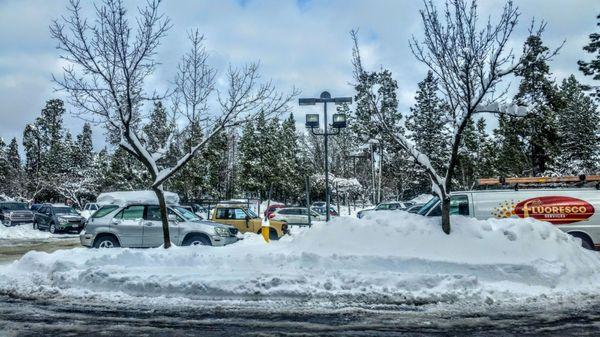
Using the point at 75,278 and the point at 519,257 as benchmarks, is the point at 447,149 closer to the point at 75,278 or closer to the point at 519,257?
the point at 519,257

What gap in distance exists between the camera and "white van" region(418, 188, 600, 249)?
1173 cm

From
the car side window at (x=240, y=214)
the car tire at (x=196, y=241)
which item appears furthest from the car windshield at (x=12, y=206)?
the car tire at (x=196, y=241)

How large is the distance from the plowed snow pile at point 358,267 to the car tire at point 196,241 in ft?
7.43

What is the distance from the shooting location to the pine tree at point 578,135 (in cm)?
3641

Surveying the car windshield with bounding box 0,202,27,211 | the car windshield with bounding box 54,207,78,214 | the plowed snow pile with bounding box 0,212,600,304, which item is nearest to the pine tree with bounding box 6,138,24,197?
the car windshield with bounding box 0,202,27,211

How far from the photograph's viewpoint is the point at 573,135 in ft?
131

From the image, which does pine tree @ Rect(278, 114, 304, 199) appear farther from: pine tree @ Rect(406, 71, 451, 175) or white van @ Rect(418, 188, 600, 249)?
white van @ Rect(418, 188, 600, 249)

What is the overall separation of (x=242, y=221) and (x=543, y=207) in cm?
1035

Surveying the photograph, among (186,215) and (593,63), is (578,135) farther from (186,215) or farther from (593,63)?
(186,215)

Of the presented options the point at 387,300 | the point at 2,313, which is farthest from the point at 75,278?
the point at 387,300

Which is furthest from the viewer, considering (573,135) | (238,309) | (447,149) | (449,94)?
(447,149)

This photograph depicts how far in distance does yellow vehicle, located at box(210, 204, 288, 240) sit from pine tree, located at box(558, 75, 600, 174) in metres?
27.2

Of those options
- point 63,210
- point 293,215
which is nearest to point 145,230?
point 293,215

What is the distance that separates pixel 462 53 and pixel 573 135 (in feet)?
122
